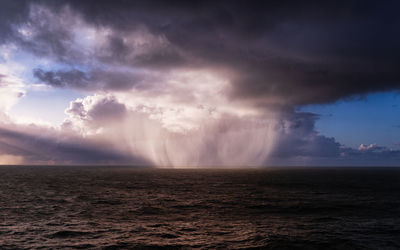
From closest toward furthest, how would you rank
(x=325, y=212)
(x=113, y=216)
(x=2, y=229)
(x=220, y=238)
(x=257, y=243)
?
(x=257, y=243), (x=220, y=238), (x=2, y=229), (x=113, y=216), (x=325, y=212)

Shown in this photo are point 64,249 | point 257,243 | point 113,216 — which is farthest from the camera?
point 113,216

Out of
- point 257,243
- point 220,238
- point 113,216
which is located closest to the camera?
point 257,243

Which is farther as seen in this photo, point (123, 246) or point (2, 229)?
point (2, 229)

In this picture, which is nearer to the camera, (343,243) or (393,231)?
(343,243)

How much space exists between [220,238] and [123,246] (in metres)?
10.7

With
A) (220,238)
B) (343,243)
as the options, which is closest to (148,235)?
(220,238)

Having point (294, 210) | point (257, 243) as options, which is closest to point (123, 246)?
point (257, 243)

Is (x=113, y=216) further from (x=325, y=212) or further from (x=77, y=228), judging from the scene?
(x=325, y=212)

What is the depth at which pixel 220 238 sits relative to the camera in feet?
99.5

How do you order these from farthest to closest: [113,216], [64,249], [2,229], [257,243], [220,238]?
1. [113,216]
2. [2,229]
3. [220,238]
4. [257,243]
5. [64,249]

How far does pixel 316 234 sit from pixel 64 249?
2802 centimetres

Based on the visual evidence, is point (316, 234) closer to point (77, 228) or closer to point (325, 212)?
point (325, 212)

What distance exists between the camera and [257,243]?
28.2m

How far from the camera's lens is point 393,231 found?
111ft
